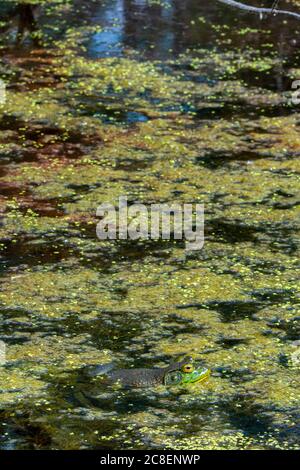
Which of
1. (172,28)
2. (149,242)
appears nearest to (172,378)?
(149,242)

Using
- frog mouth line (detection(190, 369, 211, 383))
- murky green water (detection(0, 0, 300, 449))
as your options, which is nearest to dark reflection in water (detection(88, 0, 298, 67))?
murky green water (detection(0, 0, 300, 449))

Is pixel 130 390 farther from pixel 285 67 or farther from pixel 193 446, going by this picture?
pixel 285 67

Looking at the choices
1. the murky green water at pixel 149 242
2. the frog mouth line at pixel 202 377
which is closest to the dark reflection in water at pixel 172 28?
the murky green water at pixel 149 242

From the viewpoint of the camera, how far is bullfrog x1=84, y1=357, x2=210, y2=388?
4.15 metres

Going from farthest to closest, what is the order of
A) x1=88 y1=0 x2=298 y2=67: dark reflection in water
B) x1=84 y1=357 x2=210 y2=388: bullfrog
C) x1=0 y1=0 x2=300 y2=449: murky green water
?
x1=88 y1=0 x2=298 y2=67: dark reflection in water
x1=84 y1=357 x2=210 y2=388: bullfrog
x1=0 y1=0 x2=300 y2=449: murky green water

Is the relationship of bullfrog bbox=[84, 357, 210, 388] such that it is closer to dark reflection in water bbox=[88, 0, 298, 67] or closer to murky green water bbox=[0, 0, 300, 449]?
murky green water bbox=[0, 0, 300, 449]

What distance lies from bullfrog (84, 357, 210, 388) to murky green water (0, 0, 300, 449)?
0.04m

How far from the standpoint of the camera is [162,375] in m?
4.18

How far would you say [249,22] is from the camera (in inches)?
390

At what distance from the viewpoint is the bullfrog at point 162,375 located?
4.15 meters

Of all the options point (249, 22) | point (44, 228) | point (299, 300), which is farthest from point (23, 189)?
point (249, 22)

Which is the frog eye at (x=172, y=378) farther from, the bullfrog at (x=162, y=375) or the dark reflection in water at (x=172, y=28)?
the dark reflection in water at (x=172, y=28)

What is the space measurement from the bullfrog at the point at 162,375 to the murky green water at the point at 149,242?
0.04 meters
